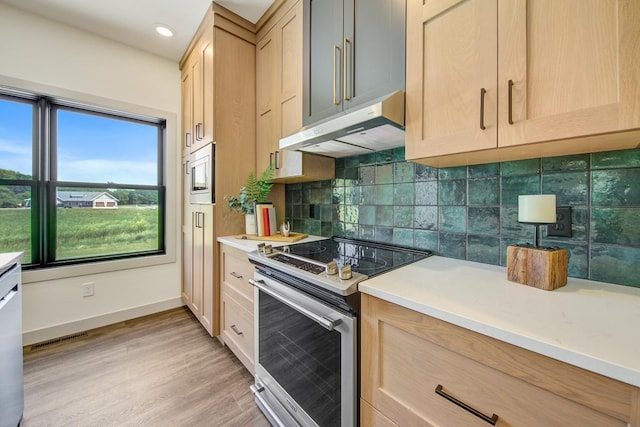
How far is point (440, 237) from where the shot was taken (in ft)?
4.19

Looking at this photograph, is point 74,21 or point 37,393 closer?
point 37,393

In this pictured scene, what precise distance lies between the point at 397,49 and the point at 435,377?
127 centimetres

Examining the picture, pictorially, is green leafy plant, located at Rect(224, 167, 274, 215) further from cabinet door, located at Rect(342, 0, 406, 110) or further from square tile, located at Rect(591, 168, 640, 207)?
square tile, located at Rect(591, 168, 640, 207)

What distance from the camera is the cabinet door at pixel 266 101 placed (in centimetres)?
189

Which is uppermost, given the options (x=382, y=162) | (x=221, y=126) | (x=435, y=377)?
(x=221, y=126)

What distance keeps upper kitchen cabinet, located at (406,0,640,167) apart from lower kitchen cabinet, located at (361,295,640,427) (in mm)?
614

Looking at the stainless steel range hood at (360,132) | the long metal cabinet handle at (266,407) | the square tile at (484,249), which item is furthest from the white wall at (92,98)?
the square tile at (484,249)

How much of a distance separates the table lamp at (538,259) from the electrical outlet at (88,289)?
3221mm

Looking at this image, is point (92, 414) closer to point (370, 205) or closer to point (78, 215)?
point (78, 215)

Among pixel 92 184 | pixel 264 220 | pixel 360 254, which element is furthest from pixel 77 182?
pixel 360 254

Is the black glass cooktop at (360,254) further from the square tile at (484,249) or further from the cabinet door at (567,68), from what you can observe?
the cabinet door at (567,68)

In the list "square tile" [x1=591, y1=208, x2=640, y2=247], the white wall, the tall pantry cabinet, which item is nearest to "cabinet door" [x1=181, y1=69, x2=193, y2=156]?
the white wall

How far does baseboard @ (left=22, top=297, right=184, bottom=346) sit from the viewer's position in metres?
2.01

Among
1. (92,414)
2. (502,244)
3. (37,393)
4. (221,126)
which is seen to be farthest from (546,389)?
(37,393)
